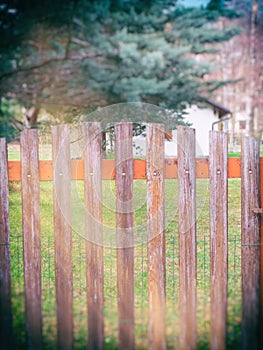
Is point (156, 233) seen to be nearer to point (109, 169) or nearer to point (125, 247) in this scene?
point (125, 247)

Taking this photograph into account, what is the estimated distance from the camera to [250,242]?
2039 mm

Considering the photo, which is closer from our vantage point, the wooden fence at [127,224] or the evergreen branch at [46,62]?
the wooden fence at [127,224]

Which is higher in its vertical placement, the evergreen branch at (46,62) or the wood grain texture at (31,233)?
the evergreen branch at (46,62)

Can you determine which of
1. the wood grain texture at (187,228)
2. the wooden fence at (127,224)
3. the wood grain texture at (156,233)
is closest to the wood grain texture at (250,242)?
the wooden fence at (127,224)

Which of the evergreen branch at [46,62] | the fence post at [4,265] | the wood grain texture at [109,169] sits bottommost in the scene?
the fence post at [4,265]

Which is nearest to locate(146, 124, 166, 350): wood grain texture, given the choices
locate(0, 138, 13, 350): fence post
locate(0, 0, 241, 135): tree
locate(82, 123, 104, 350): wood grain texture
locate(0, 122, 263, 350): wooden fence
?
locate(0, 122, 263, 350): wooden fence

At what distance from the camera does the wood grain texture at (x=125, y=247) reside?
1.94m

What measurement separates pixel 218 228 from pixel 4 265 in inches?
38.8

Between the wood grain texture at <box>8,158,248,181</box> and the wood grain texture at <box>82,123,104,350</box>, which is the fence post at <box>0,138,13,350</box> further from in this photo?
the wood grain texture at <box>82,123,104,350</box>

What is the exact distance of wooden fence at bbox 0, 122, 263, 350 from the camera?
1.92m

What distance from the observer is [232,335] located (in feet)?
6.35

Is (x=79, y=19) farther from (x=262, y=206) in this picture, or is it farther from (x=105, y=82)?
(x=262, y=206)

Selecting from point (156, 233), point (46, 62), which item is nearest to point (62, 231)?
point (156, 233)

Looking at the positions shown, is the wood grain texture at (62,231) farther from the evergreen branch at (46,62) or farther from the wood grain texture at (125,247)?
the evergreen branch at (46,62)
